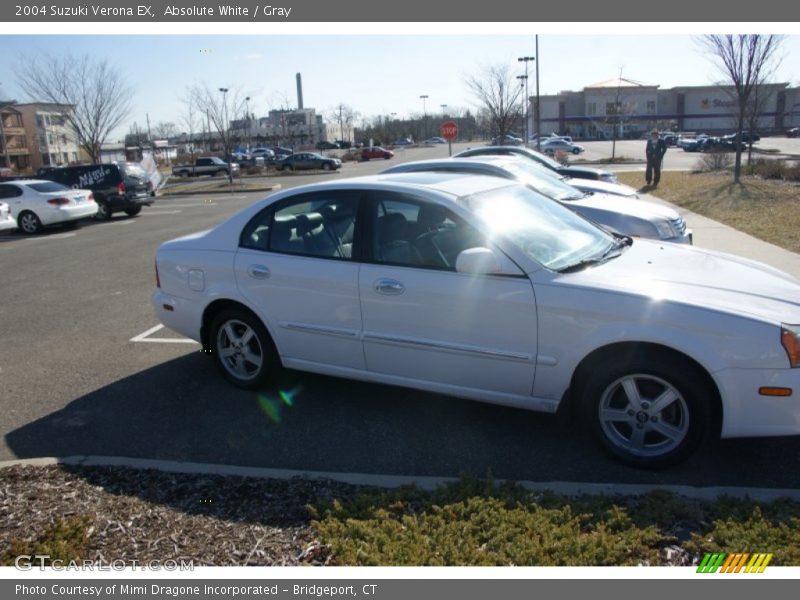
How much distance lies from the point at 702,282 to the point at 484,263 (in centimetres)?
130

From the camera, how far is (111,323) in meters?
7.56

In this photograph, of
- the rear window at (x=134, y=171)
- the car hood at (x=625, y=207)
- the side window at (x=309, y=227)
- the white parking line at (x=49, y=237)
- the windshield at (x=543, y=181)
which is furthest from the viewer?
the rear window at (x=134, y=171)

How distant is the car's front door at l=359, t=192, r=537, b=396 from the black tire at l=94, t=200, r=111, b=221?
17.6 meters

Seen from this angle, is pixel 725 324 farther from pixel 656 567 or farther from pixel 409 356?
pixel 409 356

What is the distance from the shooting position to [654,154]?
20.5 metres

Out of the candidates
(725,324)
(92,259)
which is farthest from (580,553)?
(92,259)

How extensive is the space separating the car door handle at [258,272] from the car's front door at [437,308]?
83cm

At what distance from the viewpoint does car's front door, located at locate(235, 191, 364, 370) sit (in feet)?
15.1

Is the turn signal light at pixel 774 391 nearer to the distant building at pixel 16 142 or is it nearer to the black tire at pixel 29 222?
the black tire at pixel 29 222

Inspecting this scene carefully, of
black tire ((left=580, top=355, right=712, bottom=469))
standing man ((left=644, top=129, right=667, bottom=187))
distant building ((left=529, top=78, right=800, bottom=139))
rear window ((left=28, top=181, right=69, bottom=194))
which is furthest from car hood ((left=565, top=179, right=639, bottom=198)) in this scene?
distant building ((left=529, top=78, right=800, bottom=139))

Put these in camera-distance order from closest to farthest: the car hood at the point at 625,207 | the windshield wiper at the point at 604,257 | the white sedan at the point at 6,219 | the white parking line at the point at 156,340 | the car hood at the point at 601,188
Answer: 1. the windshield wiper at the point at 604,257
2. the white parking line at the point at 156,340
3. the car hood at the point at 625,207
4. the car hood at the point at 601,188
5. the white sedan at the point at 6,219

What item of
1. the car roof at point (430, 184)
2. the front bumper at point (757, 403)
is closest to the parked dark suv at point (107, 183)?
the car roof at point (430, 184)

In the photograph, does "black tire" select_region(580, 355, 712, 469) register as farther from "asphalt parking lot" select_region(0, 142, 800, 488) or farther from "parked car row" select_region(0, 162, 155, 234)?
"parked car row" select_region(0, 162, 155, 234)

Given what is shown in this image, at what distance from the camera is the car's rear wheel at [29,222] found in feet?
57.6
